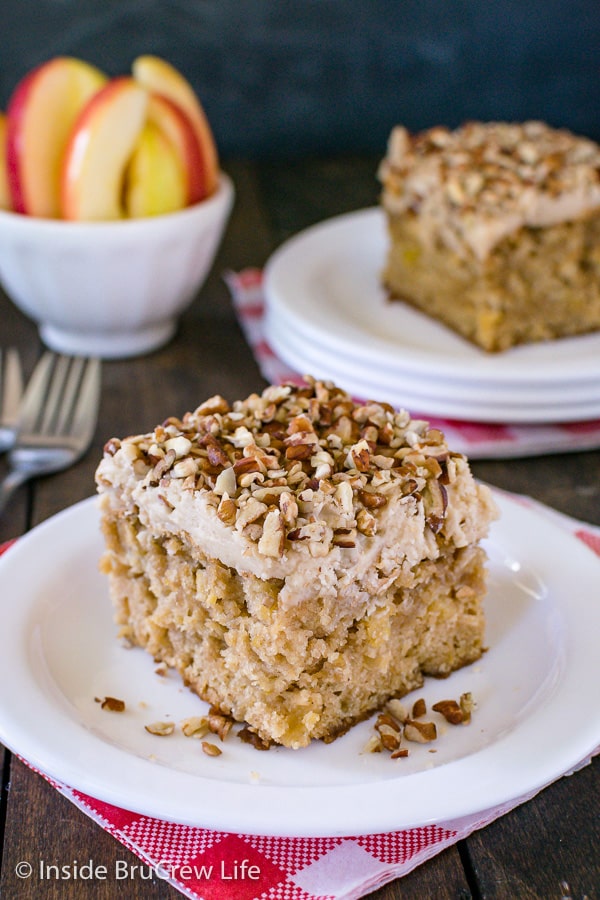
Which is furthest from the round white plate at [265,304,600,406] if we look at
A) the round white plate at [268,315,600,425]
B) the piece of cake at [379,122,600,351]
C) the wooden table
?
the piece of cake at [379,122,600,351]

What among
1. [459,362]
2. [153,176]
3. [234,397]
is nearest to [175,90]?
[153,176]

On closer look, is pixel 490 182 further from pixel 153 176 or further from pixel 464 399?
pixel 153 176

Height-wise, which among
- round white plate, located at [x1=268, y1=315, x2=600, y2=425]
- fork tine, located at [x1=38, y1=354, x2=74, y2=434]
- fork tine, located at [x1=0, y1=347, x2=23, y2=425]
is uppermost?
round white plate, located at [x1=268, y1=315, x2=600, y2=425]

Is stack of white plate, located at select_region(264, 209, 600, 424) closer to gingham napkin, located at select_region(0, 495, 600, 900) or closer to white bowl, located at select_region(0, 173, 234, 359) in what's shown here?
white bowl, located at select_region(0, 173, 234, 359)

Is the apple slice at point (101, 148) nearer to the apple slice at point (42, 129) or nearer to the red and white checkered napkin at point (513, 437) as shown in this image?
the apple slice at point (42, 129)

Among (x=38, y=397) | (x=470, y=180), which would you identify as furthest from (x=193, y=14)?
(x=38, y=397)

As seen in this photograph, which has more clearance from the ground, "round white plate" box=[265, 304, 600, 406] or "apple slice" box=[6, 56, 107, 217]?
"apple slice" box=[6, 56, 107, 217]
